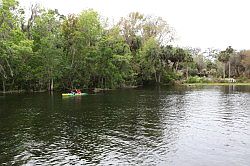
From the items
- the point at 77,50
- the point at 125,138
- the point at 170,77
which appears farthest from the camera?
the point at 170,77

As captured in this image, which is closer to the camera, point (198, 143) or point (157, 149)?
point (157, 149)

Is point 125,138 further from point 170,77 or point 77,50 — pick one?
point 170,77

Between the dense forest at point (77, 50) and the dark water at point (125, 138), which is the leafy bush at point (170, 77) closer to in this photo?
the dense forest at point (77, 50)

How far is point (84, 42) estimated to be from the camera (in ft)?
293

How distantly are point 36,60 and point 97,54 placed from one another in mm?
17334

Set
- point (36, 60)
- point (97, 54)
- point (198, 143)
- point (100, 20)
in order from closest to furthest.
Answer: point (198, 143) → point (36, 60) → point (97, 54) → point (100, 20)

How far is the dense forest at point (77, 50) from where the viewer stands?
71.8 m

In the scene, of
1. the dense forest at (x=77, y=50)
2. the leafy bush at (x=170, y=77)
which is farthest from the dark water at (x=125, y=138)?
the leafy bush at (x=170, y=77)

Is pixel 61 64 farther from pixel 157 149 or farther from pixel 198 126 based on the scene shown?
pixel 157 149

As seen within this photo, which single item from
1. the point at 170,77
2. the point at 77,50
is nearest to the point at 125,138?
the point at 77,50

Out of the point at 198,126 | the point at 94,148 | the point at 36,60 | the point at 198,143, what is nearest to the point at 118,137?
the point at 94,148

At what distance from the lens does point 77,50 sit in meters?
90.1

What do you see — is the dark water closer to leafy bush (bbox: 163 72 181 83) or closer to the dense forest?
the dense forest

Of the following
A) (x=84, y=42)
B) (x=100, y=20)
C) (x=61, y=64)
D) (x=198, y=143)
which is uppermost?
(x=100, y=20)
